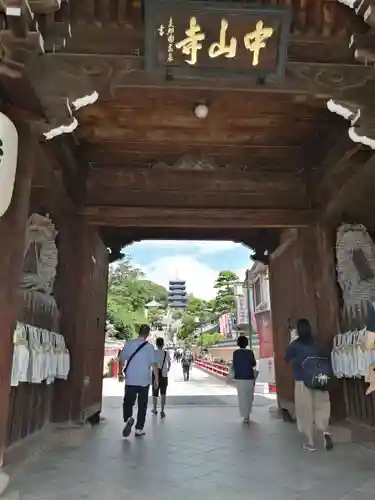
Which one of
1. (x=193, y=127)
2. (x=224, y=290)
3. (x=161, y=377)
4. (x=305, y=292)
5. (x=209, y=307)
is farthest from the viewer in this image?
(x=209, y=307)

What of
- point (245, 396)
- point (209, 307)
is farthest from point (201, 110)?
point (209, 307)

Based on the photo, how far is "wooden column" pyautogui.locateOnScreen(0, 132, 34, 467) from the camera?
3.44m

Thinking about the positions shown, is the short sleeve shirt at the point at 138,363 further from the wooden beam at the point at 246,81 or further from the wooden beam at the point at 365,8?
the wooden beam at the point at 365,8

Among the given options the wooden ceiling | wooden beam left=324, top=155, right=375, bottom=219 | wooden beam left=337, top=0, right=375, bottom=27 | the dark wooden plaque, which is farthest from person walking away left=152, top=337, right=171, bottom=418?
wooden beam left=337, top=0, right=375, bottom=27

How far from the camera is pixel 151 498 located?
3197 mm

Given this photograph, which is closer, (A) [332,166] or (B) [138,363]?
(A) [332,166]

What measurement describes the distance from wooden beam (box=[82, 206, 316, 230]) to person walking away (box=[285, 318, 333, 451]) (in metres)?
2.14

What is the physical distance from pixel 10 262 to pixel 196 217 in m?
3.49

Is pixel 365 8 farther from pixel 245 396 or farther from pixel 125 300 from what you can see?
pixel 125 300

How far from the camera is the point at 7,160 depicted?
3623mm

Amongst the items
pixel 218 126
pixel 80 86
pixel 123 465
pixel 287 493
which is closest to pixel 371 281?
pixel 218 126

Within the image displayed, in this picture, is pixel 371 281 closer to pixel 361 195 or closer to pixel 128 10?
pixel 361 195

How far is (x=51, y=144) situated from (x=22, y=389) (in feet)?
9.15

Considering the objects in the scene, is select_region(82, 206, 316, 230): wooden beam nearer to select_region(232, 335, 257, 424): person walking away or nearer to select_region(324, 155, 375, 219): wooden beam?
select_region(324, 155, 375, 219): wooden beam
